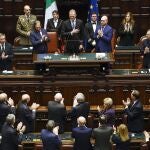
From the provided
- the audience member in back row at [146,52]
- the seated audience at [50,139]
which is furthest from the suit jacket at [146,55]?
the seated audience at [50,139]

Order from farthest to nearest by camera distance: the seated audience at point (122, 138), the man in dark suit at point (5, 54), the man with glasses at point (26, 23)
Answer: the man with glasses at point (26, 23) → the man in dark suit at point (5, 54) → the seated audience at point (122, 138)

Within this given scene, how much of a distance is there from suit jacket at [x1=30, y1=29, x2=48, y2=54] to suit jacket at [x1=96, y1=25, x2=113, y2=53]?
4.13 feet

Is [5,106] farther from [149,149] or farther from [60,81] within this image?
[149,149]

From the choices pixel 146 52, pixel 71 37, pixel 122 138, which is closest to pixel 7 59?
pixel 71 37

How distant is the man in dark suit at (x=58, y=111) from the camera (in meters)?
12.5

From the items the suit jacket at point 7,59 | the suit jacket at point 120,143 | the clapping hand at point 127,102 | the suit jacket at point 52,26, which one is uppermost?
the suit jacket at point 52,26

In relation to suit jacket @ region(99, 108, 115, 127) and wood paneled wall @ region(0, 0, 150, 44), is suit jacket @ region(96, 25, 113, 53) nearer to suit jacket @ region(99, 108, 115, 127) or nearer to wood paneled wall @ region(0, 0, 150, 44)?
wood paneled wall @ region(0, 0, 150, 44)

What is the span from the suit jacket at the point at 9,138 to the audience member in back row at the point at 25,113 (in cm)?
85

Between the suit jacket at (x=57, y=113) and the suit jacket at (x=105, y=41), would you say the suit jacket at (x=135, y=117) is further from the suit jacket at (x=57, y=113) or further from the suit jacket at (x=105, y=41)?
the suit jacket at (x=105, y=41)

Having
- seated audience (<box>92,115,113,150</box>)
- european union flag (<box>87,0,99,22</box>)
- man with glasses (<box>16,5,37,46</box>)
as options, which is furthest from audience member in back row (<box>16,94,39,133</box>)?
european union flag (<box>87,0,99,22</box>)

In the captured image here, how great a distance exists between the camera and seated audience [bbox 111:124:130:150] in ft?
37.1

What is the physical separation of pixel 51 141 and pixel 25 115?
1363 millimetres

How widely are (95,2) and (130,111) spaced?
513cm

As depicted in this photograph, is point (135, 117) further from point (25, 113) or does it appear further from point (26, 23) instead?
point (26, 23)
